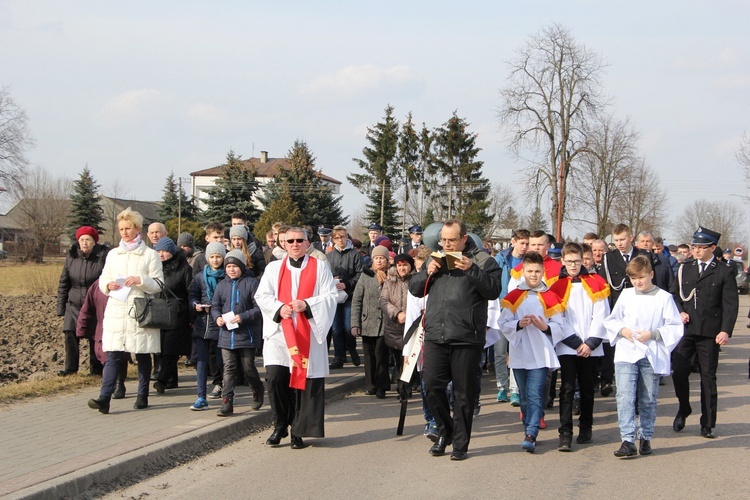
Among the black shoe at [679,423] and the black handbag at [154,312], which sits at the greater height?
the black handbag at [154,312]

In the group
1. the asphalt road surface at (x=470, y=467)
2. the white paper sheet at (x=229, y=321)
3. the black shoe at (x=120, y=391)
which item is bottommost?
the asphalt road surface at (x=470, y=467)

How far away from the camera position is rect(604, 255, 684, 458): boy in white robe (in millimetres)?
7090

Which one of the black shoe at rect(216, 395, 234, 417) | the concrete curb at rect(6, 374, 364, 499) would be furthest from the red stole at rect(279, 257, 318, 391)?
the black shoe at rect(216, 395, 234, 417)

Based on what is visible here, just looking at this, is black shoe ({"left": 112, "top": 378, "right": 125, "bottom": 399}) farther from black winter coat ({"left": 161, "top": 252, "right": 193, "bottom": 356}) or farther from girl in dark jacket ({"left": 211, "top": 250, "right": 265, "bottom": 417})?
girl in dark jacket ({"left": 211, "top": 250, "right": 265, "bottom": 417})

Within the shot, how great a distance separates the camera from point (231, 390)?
833 cm

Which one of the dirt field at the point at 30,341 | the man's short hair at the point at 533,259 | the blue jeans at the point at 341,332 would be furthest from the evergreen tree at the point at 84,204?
the man's short hair at the point at 533,259

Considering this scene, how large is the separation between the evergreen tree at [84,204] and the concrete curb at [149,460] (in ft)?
183

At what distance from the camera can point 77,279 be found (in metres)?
10.4

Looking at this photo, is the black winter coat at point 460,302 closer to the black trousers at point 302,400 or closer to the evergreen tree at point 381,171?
the black trousers at point 302,400

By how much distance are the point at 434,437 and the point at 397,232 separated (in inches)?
2153

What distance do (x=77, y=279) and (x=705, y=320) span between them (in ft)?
25.3

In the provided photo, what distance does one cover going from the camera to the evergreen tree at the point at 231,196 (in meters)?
50.2

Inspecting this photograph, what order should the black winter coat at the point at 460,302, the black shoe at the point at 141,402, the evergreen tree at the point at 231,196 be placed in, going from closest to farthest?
the black winter coat at the point at 460,302 < the black shoe at the point at 141,402 < the evergreen tree at the point at 231,196

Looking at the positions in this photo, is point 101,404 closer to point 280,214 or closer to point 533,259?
point 533,259
